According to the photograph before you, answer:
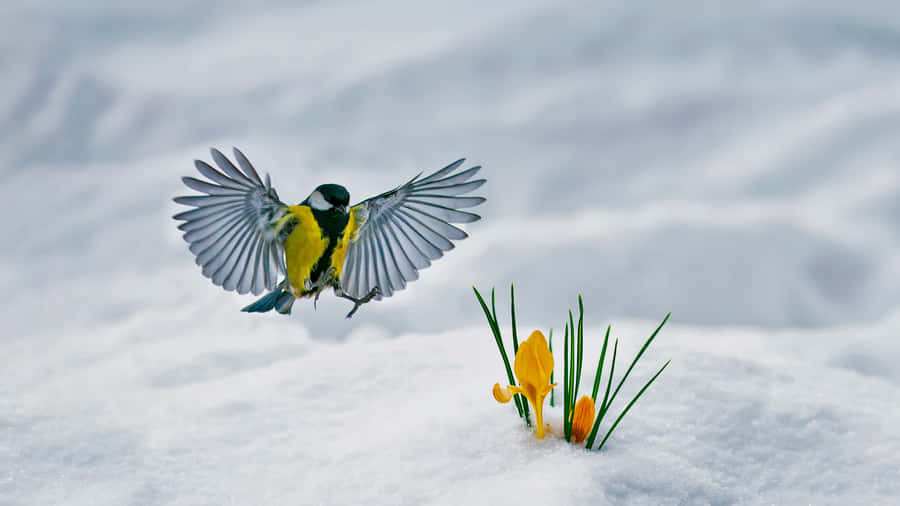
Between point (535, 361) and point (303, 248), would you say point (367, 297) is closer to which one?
point (303, 248)

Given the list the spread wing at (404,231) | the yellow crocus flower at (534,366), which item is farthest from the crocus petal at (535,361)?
the spread wing at (404,231)

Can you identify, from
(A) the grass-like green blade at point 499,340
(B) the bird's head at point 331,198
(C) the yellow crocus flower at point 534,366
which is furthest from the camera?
(A) the grass-like green blade at point 499,340

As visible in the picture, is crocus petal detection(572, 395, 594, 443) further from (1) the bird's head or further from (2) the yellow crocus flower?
(1) the bird's head

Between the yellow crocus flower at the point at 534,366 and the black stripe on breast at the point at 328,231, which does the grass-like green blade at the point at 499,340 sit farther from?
the black stripe on breast at the point at 328,231

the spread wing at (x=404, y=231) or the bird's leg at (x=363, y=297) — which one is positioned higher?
the spread wing at (x=404, y=231)

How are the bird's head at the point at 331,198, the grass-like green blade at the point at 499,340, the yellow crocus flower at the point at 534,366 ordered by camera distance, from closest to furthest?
1. the bird's head at the point at 331,198
2. the yellow crocus flower at the point at 534,366
3. the grass-like green blade at the point at 499,340

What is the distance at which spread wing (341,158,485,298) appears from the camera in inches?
44.0

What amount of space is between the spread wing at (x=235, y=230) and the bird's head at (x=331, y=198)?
0.21 ft

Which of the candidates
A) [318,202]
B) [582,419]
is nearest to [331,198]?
[318,202]

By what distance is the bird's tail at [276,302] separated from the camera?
1025 mm

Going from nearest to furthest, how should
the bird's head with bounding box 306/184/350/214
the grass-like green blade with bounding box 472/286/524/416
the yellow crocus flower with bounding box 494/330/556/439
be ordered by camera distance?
the bird's head with bounding box 306/184/350/214
the yellow crocus flower with bounding box 494/330/556/439
the grass-like green blade with bounding box 472/286/524/416

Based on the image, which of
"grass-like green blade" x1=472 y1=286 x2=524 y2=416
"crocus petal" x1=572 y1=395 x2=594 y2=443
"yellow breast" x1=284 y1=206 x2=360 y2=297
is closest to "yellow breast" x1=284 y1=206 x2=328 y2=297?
"yellow breast" x1=284 y1=206 x2=360 y2=297

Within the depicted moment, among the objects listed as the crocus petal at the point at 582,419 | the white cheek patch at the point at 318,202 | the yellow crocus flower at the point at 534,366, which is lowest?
the crocus petal at the point at 582,419

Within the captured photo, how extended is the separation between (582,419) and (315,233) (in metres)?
0.51
